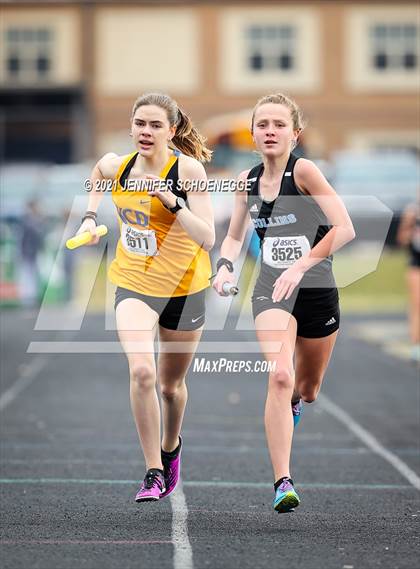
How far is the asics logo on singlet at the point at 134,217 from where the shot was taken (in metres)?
7.53

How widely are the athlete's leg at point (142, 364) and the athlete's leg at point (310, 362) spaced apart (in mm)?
924

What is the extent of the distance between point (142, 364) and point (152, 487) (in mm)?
657

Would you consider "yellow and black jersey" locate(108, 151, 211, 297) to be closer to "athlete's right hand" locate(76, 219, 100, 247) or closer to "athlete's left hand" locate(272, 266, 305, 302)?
"athlete's right hand" locate(76, 219, 100, 247)

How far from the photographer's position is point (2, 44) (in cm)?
4841

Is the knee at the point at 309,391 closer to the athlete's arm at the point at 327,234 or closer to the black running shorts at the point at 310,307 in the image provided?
the black running shorts at the point at 310,307

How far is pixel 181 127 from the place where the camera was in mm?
7691

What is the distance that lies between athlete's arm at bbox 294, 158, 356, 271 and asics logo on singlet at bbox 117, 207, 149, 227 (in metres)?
0.82

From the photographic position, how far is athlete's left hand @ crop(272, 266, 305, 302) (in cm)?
743

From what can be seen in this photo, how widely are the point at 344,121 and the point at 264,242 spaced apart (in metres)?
41.1

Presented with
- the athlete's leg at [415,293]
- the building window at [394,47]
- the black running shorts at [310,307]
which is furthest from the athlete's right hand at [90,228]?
the building window at [394,47]

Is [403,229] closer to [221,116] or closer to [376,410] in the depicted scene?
[376,410]

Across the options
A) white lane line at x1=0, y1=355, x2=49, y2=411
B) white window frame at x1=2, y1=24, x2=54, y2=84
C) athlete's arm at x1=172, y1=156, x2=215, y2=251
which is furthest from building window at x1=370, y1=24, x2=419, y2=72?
athlete's arm at x1=172, y1=156, x2=215, y2=251

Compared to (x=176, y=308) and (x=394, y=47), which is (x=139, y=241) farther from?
(x=394, y=47)

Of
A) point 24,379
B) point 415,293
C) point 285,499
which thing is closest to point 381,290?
point 415,293
